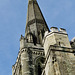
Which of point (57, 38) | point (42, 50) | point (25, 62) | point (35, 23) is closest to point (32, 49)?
point (42, 50)

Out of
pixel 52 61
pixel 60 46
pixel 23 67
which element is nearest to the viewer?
pixel 52 61

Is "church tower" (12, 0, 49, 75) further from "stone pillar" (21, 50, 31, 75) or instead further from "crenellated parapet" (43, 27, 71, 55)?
"crenellated parapet" (43, 27, 71, 55)

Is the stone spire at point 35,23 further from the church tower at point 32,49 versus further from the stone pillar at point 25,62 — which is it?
the stone pillar at point 25,62

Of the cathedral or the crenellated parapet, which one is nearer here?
the cathedral

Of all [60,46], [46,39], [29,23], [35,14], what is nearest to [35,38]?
[29,23]

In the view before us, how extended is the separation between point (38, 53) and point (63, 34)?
298 inches

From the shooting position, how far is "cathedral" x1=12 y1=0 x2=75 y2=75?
11211 millimetres

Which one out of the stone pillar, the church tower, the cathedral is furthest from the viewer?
the church tower

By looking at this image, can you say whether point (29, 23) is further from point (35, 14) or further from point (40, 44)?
point (40, 44)

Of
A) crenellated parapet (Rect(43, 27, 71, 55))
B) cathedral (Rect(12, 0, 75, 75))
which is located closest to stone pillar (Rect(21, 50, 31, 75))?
cathedral (Rect(12, 0, 75, 75))

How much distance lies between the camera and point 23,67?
19312 mm

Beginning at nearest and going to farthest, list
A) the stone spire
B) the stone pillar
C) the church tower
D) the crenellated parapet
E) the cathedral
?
the cathedral, the crenellated parapet, the stone pillar, the church tower, the stone spire

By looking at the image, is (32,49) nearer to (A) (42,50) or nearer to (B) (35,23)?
(A) (42,50)

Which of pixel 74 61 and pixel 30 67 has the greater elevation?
pixel 30 67
